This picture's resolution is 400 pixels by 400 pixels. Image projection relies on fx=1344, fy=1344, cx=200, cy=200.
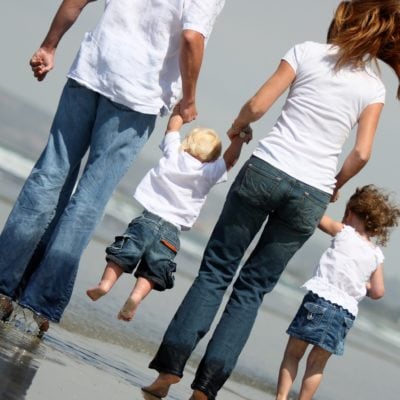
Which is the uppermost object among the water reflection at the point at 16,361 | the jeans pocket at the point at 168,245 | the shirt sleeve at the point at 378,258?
the shirt sleeve at the point at 378,258

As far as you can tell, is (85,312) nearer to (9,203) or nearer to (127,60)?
(127,60)

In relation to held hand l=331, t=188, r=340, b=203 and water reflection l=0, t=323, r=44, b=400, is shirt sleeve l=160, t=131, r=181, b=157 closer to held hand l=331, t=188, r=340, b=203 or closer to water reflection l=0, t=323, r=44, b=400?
held hand l=331, t=188, r=340, b=203

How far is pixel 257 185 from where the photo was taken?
588 cm

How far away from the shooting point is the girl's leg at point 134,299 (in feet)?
19.7

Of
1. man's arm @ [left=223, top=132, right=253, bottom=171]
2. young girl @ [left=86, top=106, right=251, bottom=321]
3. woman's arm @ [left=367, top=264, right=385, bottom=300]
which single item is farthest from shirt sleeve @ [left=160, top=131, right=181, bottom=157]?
woman's arm @ [left=367, top=264, right=385, bottom=300]

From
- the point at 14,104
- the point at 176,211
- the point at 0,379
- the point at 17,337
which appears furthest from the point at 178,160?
the point at 14,104

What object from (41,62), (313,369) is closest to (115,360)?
(313,369)

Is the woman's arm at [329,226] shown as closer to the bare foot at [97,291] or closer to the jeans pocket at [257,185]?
the jeans pocket at [257,185]

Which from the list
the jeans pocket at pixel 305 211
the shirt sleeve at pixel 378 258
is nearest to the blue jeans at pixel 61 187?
the jeans pocket at pixel 305 211

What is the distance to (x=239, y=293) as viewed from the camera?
6062mm

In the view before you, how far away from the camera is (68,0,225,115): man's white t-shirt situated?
5.97 metres

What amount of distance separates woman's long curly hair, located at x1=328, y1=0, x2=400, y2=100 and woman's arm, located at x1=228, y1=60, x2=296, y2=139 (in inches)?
9.2

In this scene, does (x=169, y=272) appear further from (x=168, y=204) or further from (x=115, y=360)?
(x=115, y=360)

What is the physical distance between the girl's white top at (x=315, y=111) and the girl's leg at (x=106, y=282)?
840 mm
